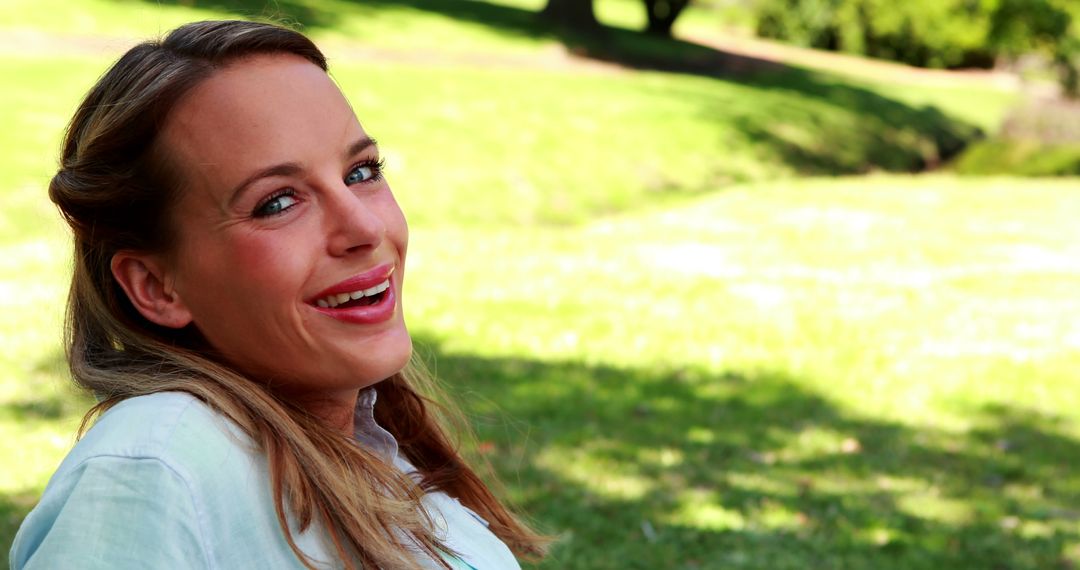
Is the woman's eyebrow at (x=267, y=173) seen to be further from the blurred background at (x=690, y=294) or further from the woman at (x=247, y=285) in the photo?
the blurred background at (x=690, y=294)

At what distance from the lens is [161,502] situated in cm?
142

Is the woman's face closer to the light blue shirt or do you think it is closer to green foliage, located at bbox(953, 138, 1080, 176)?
the light blue shirt

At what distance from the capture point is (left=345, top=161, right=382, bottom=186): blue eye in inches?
72.7

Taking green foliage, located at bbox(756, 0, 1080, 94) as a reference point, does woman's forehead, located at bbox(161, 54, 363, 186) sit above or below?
above

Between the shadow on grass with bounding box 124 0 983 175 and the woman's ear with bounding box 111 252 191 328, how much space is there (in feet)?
50.6

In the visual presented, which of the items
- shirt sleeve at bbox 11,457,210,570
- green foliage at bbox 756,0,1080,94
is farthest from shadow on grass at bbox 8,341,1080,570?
green foliage at bbox 756,0,1080,94

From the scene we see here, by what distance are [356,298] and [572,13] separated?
2504cm

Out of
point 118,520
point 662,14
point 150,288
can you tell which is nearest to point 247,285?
point 150,288

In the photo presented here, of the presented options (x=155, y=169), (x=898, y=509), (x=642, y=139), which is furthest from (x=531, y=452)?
(x=642, y=139)

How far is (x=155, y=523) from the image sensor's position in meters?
1.41

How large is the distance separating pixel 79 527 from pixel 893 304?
26.9 feet

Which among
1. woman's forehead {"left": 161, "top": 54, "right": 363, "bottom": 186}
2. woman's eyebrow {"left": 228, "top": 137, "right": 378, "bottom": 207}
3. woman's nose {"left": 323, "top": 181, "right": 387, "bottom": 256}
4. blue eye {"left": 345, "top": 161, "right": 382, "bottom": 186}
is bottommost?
woman's nose {"left": 323, "top": 181, "right": 387, "bottom": 256}

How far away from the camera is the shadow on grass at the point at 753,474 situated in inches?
188

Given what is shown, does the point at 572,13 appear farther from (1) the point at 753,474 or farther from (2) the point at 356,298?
(2) the point at 356,298
